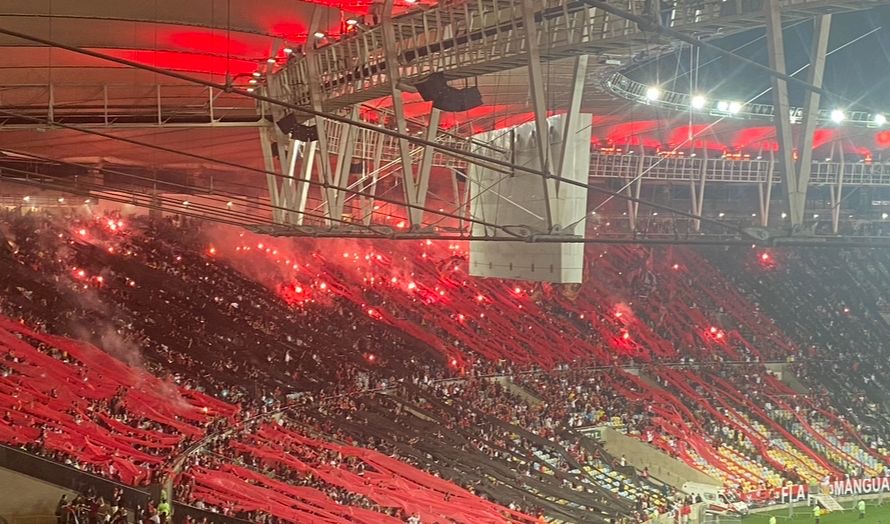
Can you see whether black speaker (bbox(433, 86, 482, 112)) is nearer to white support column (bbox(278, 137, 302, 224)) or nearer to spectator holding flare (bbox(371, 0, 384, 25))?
spectator holding flare (bbox(371, 0, 384, 25))

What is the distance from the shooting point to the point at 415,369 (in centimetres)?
2597

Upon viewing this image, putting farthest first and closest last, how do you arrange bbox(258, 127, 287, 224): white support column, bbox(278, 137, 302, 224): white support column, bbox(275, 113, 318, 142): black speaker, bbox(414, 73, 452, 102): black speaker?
bbox(258, 127, 287, 224): white support column → bbox(278, 137, 302, 224): white support column → bbox(275, 113, 318, 142): black speaker → bbox(414, 73, 452, 102): black speaker

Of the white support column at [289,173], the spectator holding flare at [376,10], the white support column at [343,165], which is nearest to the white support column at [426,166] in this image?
the spectator holding flare at [376,10]

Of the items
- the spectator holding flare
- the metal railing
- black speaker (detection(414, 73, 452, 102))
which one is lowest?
black speaker (detection(414, 73, 452, 102))

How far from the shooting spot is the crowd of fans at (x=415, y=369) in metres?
18.5

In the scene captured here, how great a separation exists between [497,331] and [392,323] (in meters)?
3.25

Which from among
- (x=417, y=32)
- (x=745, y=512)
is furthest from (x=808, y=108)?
(x=745, y=512)

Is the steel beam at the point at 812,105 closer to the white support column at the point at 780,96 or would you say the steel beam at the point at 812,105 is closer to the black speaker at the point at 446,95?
the white support column at the point at 780,96

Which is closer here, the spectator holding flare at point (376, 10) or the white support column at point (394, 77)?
the white support column at point (394, 77)

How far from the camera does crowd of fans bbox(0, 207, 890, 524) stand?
1853 centimetres

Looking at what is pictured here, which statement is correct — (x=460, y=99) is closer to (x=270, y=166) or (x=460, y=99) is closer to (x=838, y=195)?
(x=270, y=166)

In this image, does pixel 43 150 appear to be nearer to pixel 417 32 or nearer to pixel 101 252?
pixel 101 252

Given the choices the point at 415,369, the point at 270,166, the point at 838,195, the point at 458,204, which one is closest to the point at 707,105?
the point at 838,195

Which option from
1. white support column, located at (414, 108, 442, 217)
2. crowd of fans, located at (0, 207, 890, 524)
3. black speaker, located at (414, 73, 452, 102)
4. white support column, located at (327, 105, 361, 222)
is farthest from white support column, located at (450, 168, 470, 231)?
crowd of fans, located at (0, 207, 890, 524)
